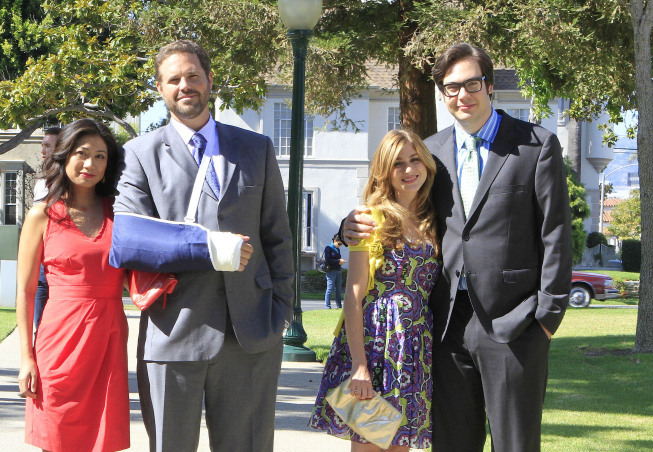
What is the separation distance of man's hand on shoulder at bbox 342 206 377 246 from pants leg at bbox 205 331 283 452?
681 mm

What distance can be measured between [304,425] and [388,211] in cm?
337

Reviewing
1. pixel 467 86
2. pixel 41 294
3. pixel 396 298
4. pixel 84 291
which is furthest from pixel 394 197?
pixel 41 294

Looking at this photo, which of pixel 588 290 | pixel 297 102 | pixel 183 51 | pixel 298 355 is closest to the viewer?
pixel 183 51

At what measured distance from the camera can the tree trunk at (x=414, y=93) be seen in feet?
36.6

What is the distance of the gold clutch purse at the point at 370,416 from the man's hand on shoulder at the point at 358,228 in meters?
0.66

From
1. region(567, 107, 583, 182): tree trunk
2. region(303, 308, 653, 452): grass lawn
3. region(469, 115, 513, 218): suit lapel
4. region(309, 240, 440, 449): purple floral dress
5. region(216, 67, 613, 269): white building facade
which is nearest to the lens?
region(469, 115, 513, 218): suit lapel

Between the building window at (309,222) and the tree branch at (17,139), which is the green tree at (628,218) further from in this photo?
the tree branch at (17,139)

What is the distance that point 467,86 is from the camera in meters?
3.79

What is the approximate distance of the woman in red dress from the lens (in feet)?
12.3

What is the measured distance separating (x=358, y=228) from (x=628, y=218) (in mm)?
62221

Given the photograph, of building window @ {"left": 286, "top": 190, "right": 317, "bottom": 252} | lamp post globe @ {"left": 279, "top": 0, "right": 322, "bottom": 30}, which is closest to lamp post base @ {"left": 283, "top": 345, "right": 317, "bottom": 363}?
lamp post globe @ {"left": 279, "top": 0, "right": 322, "bottom": 30}

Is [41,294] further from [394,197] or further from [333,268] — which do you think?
[333,268]

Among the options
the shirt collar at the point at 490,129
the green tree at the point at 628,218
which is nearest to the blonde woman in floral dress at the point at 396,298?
the shirt collar at the point at 490,129

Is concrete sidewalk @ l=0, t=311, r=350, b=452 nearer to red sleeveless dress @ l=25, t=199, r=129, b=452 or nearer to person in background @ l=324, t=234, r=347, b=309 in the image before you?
red sleeveless dress @ l=25, t=199, r=129, b=452
